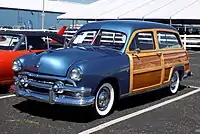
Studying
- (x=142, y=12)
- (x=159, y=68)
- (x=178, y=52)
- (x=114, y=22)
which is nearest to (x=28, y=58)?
(x=114, y=22)

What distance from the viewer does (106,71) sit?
21.0ft

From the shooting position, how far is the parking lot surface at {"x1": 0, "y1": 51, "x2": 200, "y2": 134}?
19.2 feet

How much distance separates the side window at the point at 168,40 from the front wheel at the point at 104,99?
1995mm

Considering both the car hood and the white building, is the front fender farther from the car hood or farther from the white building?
the white building

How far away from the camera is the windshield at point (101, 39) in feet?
24.2

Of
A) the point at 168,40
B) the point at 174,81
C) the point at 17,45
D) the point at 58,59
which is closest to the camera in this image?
the point at 58,59

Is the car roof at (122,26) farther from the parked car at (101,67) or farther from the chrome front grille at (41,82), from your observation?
the chrome front grille at (41,82)

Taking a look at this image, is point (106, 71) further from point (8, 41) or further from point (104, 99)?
point (8, 41)

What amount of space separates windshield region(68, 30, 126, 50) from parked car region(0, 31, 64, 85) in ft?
4.96

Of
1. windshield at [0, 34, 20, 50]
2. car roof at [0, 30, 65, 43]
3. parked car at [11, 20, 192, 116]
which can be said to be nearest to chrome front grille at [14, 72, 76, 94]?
parked car at [11, 20, 192, 116]

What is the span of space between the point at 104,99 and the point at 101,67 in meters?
0.65

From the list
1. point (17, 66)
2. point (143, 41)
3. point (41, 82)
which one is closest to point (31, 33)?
point (17, 66)

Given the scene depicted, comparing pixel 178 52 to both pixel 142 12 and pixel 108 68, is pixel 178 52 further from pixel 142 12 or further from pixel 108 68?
pixel 142 12

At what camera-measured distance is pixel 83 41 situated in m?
7.90
